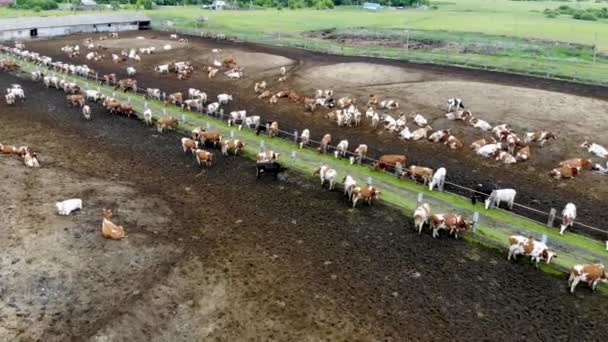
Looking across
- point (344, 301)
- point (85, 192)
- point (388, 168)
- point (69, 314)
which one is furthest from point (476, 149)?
point (69, 314)

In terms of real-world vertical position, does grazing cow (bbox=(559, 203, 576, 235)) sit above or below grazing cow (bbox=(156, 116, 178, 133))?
below

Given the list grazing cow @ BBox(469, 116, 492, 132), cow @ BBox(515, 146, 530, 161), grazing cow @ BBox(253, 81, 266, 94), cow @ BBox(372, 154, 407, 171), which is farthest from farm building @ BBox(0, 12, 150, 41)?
cow @ BBox(515, 146, 530, 161)

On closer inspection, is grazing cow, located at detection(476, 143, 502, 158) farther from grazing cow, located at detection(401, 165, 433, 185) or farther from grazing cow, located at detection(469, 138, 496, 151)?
grazing cow, located at detection(401, 165, 433, 185)

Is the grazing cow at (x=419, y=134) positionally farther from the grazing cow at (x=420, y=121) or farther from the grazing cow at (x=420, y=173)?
the grazing cow at (x=420, y=173)

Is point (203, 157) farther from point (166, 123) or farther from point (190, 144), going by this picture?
point (166, 123)

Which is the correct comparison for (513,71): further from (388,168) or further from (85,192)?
(85,192)

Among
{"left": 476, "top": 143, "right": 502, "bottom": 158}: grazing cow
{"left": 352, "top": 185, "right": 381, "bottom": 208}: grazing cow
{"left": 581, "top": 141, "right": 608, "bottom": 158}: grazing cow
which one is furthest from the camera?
{"left": 476, "top": 143, "right": 502, "bottom": 158}: grazing cow

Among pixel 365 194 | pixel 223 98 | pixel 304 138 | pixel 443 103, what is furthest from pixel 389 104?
pixel 365 194
